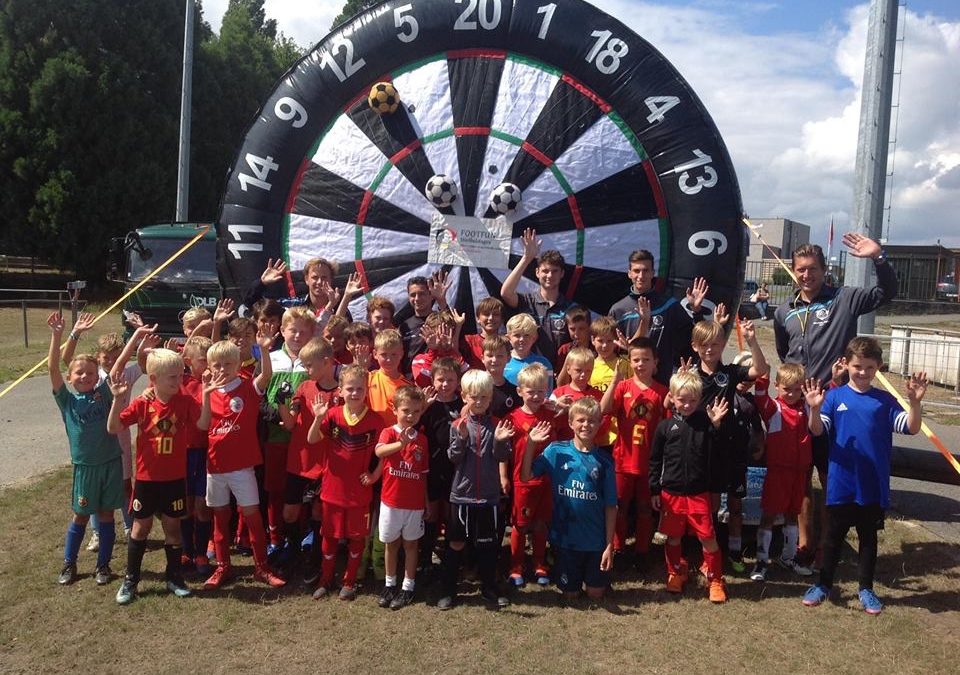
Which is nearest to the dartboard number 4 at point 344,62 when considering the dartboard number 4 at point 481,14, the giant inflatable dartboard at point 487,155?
the giant inflatable dartboard at point 487,155

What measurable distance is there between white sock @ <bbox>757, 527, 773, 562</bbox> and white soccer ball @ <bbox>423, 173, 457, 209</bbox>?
3.20m

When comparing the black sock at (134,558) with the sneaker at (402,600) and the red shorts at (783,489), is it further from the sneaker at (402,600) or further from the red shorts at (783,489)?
the red shorts at (783,489)

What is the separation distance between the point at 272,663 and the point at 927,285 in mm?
37935

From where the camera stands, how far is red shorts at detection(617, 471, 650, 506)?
461 centimetres

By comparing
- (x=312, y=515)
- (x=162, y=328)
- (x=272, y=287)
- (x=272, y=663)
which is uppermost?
(x=272, y=287)

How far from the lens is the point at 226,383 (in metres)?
4.34

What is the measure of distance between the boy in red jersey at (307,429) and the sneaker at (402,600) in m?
0.59

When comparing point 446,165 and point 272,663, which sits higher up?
point 446,165

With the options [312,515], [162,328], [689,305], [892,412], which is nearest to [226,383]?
[312,515]

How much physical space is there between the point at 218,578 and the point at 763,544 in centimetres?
333

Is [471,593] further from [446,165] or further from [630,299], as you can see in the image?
[446,165]

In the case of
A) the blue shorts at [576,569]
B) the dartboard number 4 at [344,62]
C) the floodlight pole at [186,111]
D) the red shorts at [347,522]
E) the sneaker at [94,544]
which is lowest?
the sneaker at [94,544]

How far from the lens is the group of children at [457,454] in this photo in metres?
4.19

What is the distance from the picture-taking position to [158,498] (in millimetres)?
4227
